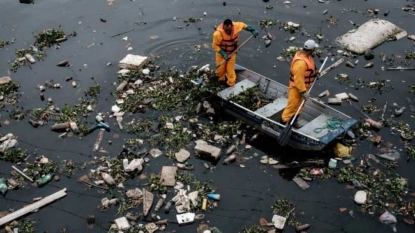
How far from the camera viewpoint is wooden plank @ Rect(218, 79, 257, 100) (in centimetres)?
1154

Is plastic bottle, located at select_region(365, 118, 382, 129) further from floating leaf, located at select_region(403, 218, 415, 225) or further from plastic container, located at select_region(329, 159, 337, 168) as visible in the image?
floating leaf, located at select_region(403, 218, 415, 225)

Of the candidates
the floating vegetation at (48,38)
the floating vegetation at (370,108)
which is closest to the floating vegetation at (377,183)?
the floating vegetation at (370,108)

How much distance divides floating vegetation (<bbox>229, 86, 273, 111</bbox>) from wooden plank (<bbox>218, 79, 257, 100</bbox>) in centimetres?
18

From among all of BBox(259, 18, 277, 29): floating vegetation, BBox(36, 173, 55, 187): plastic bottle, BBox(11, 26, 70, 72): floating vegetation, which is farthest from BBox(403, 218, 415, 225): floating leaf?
BBox(11, 26, 70, 72): floating vegetation

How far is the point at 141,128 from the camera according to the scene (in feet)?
37.3

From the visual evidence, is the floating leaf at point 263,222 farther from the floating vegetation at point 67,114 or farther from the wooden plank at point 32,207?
the floating vegetation at point 67,114

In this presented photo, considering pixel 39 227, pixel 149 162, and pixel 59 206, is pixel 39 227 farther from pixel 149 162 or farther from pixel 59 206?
pixel 149 162

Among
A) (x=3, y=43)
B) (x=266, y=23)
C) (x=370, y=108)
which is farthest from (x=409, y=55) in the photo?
(x=3, y=43)

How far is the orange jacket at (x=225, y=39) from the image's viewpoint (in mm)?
11344

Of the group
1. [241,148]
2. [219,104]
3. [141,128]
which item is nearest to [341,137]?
[241,148]

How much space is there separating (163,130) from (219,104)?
1679 mm

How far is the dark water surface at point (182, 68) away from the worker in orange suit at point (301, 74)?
1.48m

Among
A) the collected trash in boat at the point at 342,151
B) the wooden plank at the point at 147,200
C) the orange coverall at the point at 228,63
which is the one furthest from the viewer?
the orange coverall at the point at 228,63

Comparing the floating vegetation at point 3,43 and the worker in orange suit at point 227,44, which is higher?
the worker in orange suit at point 227,44
